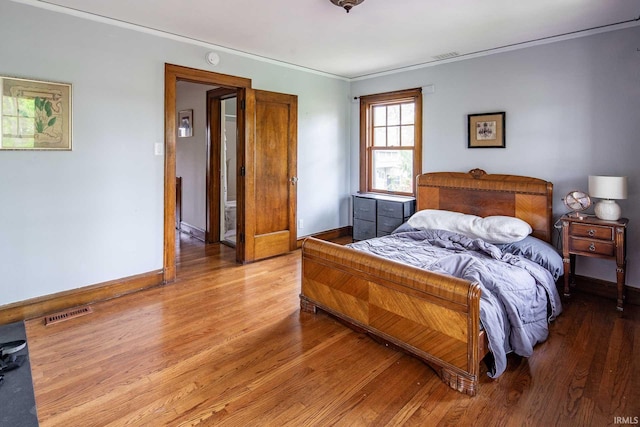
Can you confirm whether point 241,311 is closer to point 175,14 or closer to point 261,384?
point 261,384

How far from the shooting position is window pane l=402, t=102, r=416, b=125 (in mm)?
5012

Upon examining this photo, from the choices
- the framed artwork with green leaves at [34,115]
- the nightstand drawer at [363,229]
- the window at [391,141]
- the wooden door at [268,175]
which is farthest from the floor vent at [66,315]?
the window at [391,141]

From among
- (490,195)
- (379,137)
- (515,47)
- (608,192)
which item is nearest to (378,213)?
(379,137)

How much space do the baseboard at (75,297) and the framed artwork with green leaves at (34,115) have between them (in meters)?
1.20

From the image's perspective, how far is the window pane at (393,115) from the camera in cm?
520

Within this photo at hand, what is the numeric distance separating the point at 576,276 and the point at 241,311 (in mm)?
3185

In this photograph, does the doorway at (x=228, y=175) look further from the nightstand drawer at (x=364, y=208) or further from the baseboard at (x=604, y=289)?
the baseboard at (x=604, y=289)

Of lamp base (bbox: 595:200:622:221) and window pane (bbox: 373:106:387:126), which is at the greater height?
window pane (bbox: 373:106:387:126)

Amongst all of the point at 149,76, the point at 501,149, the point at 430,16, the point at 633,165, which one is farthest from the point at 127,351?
the point at 633,165

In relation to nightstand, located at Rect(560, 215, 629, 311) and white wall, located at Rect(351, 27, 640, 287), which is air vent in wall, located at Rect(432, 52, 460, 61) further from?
nightstand, located at Rect(560, 215, 629, 311)

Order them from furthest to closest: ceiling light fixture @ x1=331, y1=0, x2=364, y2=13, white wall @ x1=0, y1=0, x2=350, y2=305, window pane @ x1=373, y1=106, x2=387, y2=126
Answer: window pane @ x1=373, y1=106, x2=387, y2=126, white wall @ x1=0, y1=0, x2=350, y2=305, ceiling light fixture @ x1=331, y1=0, x2=364, y2=13

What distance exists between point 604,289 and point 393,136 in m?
2.96

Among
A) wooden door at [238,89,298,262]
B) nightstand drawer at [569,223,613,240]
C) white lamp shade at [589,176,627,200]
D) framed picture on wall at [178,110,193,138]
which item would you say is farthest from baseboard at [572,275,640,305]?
framed picture on wall at [178,110,193,138]

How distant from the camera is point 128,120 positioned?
3434 millimetres
